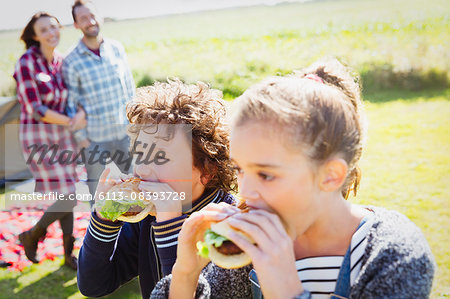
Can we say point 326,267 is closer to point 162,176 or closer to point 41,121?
point 162,176

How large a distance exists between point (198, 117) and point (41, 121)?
3191 millimetres

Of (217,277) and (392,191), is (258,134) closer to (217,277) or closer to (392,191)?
(217,277)

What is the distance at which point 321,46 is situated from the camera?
19016 mm

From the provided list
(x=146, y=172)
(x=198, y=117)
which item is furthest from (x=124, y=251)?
(x=198, y=117)

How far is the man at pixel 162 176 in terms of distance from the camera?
2.22 meters

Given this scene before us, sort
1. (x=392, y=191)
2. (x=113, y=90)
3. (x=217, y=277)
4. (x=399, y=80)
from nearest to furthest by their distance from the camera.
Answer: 1. (x=217, y=277)
2. (x=113, y=90)
3. (x=392, y=191)
4. (x=399, y=80)

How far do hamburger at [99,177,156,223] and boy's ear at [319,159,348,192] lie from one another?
3.48ft

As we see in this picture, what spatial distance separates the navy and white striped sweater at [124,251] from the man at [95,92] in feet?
9.54

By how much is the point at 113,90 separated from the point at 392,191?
4634mm

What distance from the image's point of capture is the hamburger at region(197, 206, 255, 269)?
5.50 ft

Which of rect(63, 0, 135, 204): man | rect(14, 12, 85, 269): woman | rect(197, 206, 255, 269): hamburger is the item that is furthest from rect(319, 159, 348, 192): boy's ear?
rect(63, 0, 135, 204): man

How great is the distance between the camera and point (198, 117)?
7.57ft

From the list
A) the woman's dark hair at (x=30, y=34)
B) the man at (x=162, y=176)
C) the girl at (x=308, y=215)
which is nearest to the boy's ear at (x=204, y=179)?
the man at (x=162, y=176)

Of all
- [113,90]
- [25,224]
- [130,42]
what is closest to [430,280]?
[113,90]
